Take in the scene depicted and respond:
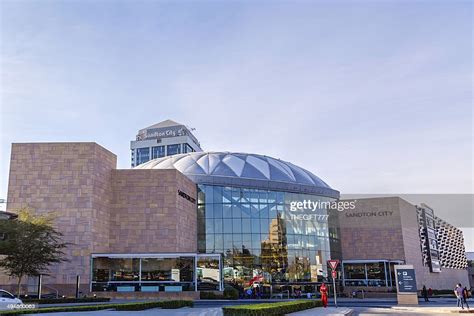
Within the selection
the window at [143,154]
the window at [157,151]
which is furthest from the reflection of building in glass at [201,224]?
the window at [143,154]

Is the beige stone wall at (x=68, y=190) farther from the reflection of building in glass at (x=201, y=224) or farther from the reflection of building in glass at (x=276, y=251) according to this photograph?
the reflection of building in glass at (x=276, y=251)

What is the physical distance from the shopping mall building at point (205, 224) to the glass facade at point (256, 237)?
9cm

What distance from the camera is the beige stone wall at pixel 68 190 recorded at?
3506 centimetres

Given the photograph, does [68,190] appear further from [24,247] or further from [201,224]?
[201,224]

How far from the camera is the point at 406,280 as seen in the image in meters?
31.7

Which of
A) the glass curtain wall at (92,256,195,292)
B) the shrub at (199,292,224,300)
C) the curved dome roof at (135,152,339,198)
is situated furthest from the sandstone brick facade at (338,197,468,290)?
the glass curtain wall at (92,256,195,292)

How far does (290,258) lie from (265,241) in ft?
9.26

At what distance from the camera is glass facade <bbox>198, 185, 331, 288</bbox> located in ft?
140

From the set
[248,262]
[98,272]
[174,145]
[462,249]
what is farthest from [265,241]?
[174,145]

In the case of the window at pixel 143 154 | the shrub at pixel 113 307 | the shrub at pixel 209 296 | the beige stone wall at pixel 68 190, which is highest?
the window at pixel 143 154

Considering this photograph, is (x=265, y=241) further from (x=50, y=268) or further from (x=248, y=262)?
(x=50, y=268)

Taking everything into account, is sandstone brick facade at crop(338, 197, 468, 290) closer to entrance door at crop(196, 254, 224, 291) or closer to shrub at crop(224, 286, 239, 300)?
shrub at crop(224, 286, 239, 300)

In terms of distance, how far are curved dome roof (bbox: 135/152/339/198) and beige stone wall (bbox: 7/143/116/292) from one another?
10547mm

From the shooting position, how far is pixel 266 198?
4506cm
